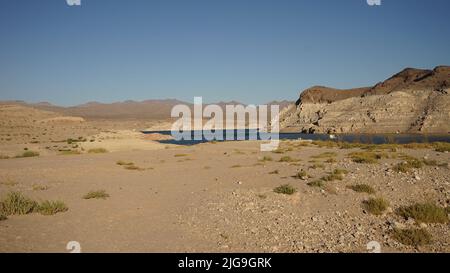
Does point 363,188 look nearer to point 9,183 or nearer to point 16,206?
point 16,206

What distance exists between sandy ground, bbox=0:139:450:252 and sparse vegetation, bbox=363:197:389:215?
19cm

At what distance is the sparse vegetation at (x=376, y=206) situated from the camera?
9.09 m

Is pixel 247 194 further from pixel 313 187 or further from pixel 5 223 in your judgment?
pixel 5 223

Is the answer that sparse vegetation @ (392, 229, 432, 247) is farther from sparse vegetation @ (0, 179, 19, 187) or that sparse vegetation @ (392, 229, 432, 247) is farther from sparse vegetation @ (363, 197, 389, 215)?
sparse vegetation @ (0, 179, 19, 187)

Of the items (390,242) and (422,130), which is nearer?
(390,242)

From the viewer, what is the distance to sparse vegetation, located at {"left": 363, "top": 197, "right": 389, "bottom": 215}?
909cm

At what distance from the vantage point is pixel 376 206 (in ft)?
30.4

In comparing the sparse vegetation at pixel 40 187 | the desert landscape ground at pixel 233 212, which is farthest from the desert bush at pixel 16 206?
the sparse vegetation at pixel 40 187

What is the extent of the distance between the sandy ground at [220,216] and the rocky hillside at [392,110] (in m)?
65.1

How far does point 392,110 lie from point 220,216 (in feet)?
264
